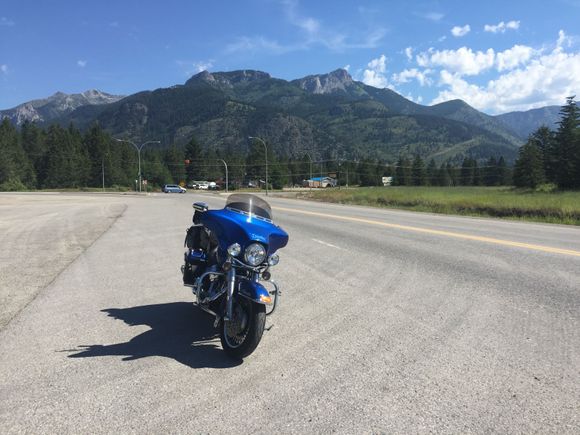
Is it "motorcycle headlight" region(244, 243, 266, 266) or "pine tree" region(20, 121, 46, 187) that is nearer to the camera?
"motorcycle headlight" region(244, 243, 266, 266)

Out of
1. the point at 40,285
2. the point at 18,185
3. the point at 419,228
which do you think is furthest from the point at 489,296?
the point at 18,185

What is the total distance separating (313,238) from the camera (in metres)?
14.2

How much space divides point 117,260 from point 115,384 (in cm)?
688

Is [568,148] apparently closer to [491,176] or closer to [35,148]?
[491,176]

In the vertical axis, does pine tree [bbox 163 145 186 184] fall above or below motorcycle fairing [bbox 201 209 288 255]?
above

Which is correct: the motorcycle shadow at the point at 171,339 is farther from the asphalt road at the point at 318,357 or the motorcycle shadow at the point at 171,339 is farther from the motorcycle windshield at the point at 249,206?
the motorcycle windshield at the point at 249,206

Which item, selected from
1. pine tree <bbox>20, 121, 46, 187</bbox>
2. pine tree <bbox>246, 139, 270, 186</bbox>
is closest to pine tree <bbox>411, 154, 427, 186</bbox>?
pine tree <bbox>246, 139, 270, 186</bbox>

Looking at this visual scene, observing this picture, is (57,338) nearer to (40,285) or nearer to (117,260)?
(40,285)

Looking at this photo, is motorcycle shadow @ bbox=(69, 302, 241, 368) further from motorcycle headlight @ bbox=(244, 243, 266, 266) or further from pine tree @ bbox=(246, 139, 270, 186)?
pine tree @ bbox=(246, 139, 270, 186)

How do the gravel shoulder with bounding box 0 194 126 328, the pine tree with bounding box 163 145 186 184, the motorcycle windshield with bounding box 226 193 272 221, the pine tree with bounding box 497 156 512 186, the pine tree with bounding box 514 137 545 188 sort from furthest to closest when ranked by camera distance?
the pine tree with bounding box 497 156 512 186 < the pine tree with bounding box 163 145 186 184 < the pine tree with bounding box 514 137 545 188 < the gravel shoulder with bounding box 0 194 126 328 < the motorcycle windshield with bounding box 226 193 272 221

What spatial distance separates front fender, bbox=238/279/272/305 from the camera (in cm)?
434

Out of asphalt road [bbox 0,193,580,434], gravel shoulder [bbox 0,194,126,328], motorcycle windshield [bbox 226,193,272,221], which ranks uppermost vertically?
motorcycle windshield [bbox 226,193,272,221]

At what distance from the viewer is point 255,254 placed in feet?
15.0

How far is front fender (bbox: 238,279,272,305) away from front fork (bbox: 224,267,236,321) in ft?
0.27
